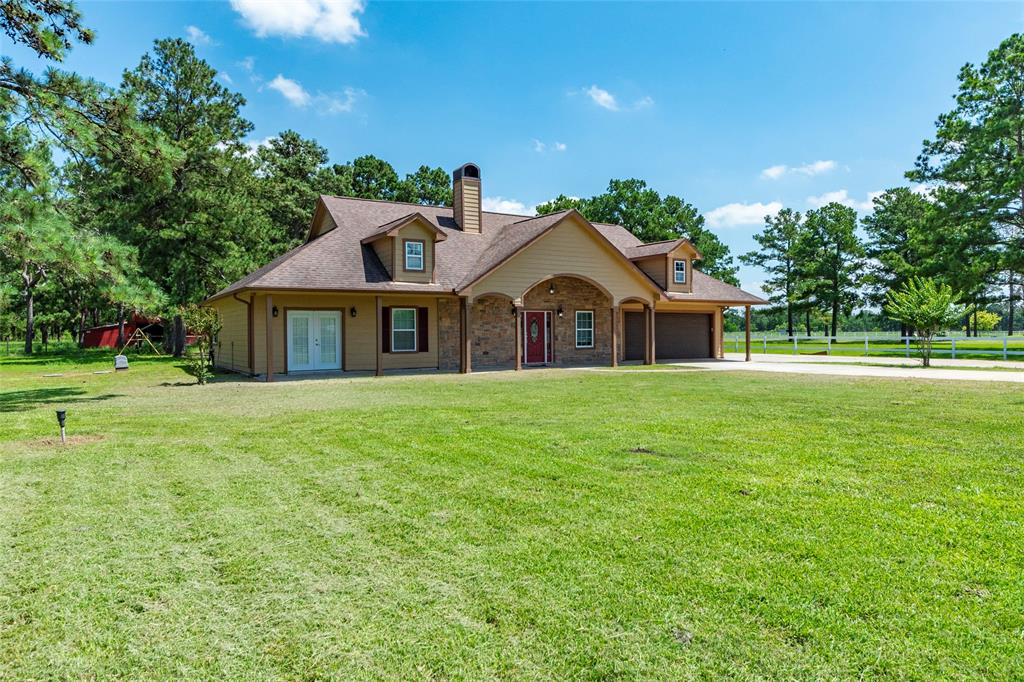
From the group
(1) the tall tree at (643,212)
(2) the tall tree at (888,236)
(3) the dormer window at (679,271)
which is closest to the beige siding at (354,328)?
(3) the dormer window at (679,271)

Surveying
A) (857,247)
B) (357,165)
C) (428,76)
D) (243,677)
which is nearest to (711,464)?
(243,677)

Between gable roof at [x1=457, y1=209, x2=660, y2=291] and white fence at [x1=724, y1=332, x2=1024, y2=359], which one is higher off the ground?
gable roof at [x1=457, y1=209, x2=660, y2=291]

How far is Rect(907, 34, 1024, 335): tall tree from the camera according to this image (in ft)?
94.5

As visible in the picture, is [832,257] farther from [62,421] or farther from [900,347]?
[62,421]

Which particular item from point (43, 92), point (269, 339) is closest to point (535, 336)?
point (269, 339)

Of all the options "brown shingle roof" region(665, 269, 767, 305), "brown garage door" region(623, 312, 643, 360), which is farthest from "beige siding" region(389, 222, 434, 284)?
"brown shingle roof" region(665, 269, 767, 305)

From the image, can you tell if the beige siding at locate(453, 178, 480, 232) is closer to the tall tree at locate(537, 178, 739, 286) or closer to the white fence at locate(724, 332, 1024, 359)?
the white fence at locate(724, 332, 1024, 359)

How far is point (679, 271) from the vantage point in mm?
23453

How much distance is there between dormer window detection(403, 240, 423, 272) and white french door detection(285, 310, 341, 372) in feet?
8.79

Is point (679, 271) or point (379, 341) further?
point (679, 271)

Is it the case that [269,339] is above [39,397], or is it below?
above

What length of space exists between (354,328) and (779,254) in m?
46.2

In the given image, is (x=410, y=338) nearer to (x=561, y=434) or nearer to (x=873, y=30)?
(x=561, y=434)

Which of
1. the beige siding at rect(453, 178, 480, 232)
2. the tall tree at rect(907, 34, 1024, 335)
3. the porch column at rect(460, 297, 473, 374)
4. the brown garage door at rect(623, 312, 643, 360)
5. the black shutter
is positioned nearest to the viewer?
the porch column at rect(460, 297, 473, 374)
